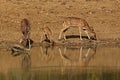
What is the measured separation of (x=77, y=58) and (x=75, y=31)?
15.4ft

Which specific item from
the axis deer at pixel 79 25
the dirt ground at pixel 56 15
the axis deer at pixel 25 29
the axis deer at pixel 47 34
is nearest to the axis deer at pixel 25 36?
the axis deer at pixel 25 29

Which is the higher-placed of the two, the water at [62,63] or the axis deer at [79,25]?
the axis deer at [79,25]

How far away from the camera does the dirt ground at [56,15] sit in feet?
72.9

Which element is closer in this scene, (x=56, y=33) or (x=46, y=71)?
(x=46, y=71)

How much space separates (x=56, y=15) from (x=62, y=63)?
7652mm

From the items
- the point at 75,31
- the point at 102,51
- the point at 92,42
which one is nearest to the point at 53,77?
the point at 102,51

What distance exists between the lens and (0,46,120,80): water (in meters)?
15.2

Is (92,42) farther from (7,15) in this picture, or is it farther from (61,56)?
(7,15)

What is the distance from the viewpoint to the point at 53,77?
1498 centimetres

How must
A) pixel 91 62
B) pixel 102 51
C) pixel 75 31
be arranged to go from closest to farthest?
1. pixel 91 62
2. pixel 102 51
3. pixel 75 31

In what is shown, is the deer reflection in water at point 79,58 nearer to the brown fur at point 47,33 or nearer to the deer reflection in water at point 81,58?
the deer reflection in water at point 81,58

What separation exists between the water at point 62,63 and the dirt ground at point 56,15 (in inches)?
93.4

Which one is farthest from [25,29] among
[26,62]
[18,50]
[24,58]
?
[26,62]

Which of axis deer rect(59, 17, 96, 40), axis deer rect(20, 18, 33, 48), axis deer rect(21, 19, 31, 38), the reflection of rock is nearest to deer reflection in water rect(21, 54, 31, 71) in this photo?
the reflection of rock
